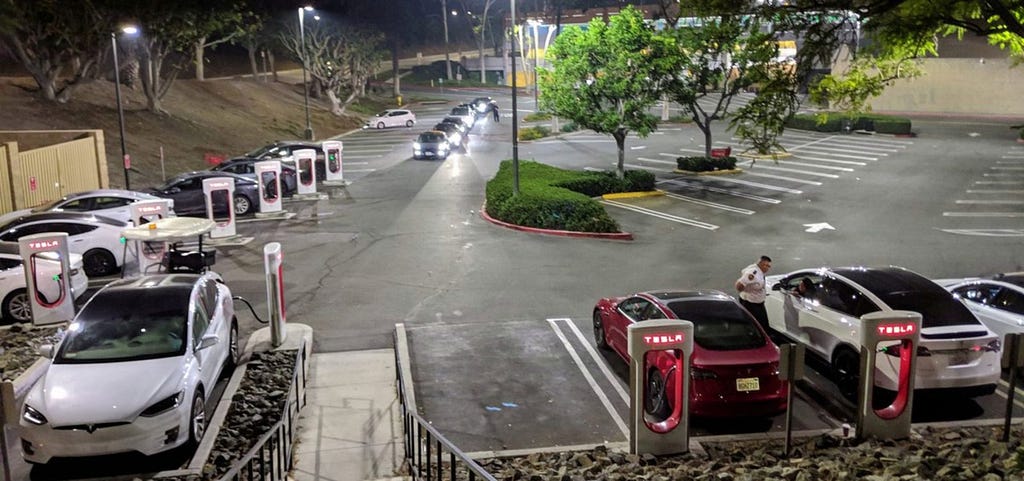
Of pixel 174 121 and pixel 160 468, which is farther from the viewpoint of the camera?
pixel 174 121

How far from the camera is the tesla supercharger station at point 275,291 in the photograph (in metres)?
12.4

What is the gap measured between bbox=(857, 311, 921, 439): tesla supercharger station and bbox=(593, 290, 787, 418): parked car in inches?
39.4

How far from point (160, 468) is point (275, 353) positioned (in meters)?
3.56

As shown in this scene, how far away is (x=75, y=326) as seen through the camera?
10109 millimetres

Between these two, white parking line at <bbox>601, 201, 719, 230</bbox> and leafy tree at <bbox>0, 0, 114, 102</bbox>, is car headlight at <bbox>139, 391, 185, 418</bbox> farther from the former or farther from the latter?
leafy tree at <bbox>0, 0, 114, 102</bbox>

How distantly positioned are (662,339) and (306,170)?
74.1ft

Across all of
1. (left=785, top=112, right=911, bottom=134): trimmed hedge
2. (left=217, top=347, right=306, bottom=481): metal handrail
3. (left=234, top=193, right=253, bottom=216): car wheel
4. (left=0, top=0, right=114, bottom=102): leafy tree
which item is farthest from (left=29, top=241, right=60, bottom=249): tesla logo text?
(left=785, top=112, right=911, bottom=134): trimmed hedge

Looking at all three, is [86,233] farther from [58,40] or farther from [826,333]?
[58,40]

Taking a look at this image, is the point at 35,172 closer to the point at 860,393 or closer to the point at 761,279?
the point at 761,279

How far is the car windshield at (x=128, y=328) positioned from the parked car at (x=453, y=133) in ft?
107

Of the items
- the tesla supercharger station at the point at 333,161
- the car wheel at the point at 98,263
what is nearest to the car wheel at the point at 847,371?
the car wheel at the point at 98,263

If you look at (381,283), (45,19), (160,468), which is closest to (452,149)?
(45,19)

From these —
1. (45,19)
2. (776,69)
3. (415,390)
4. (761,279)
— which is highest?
(45,19)

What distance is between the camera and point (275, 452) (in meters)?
8.91
